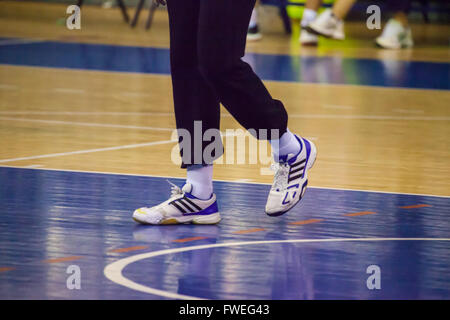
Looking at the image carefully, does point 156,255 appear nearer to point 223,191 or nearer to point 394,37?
point 223,191

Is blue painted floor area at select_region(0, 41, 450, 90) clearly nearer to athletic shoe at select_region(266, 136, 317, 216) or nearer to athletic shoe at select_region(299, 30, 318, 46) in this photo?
athletic shoe at select_region(299, 30, 318, 46)

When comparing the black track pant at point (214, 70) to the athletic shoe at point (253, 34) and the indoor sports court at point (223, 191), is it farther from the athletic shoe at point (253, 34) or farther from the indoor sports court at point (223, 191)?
the athletic shoe at point (253, 34)

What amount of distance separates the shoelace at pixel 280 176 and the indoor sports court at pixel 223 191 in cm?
11

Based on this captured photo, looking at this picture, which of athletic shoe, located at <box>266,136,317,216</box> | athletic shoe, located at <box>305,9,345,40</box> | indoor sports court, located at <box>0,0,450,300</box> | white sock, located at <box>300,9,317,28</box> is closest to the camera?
indoor sports court, located at <box>0,0,450,300</box>

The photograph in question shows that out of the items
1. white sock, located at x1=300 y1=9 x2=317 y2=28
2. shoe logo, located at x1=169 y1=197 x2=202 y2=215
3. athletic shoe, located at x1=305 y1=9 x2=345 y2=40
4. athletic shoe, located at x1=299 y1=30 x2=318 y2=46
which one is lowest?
shoe logo, located at x1=169 y1=197 x2=202 y2=215

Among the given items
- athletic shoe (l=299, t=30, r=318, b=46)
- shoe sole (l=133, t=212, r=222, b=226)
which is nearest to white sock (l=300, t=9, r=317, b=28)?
athletic shoe (l=299, t=30, r=318, b=46)

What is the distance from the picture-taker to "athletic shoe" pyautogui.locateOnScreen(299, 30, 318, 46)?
10266 mm

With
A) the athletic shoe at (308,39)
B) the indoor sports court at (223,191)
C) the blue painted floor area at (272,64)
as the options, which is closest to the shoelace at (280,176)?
the indoor sports court at (223,191)

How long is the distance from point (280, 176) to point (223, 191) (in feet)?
1.81

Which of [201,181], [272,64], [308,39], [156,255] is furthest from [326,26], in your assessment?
[156,255]

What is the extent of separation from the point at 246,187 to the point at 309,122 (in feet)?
5.68

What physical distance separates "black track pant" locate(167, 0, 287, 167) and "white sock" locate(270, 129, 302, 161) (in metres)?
0.05

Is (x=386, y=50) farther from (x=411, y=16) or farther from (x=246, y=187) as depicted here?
(x=246, y=187)

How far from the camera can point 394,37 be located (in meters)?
10.4
